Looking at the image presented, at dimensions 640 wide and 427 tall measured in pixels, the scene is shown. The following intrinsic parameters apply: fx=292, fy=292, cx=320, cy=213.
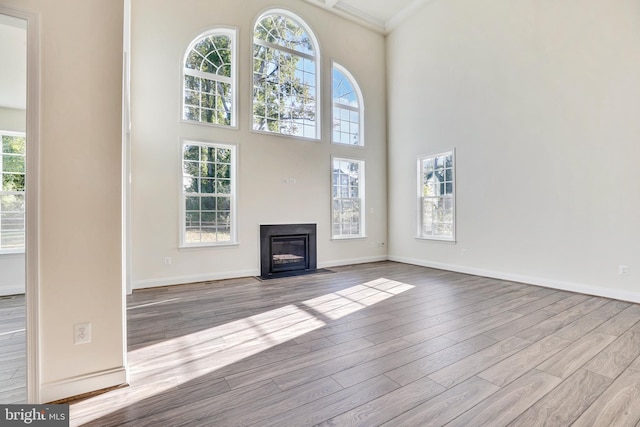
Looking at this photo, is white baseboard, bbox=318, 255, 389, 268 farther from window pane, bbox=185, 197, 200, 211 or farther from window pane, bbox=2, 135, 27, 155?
window pane, bbox=2, 135, 27, 155

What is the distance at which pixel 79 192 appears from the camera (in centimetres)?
175

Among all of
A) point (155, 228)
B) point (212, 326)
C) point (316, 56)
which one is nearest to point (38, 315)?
point (212, 326)

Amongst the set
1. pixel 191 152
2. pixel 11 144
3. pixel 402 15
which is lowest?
pixel 11 144

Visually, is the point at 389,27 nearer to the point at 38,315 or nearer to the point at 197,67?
the point at 197,67

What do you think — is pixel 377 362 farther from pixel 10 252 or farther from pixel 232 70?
pixel 232 70

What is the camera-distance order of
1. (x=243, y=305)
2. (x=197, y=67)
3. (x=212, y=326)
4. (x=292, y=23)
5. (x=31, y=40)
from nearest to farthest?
(x=31, y=40) → (x=212, y=326) → (x=243, y=305) → (x=197, y=67) → (x=292, y=23)

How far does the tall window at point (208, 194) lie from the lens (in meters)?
4.81

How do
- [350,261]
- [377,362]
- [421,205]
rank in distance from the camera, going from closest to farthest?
[377,362] < [421,205] < [350,261]

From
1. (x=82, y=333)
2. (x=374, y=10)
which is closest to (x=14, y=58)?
(x=82, y=333)

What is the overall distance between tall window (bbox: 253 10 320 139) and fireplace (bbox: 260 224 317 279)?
1.89 metres

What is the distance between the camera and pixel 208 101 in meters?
5.04

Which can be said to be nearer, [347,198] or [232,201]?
[232,201]

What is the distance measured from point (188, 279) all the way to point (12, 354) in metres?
2.42

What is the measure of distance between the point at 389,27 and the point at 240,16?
11.7 ft
